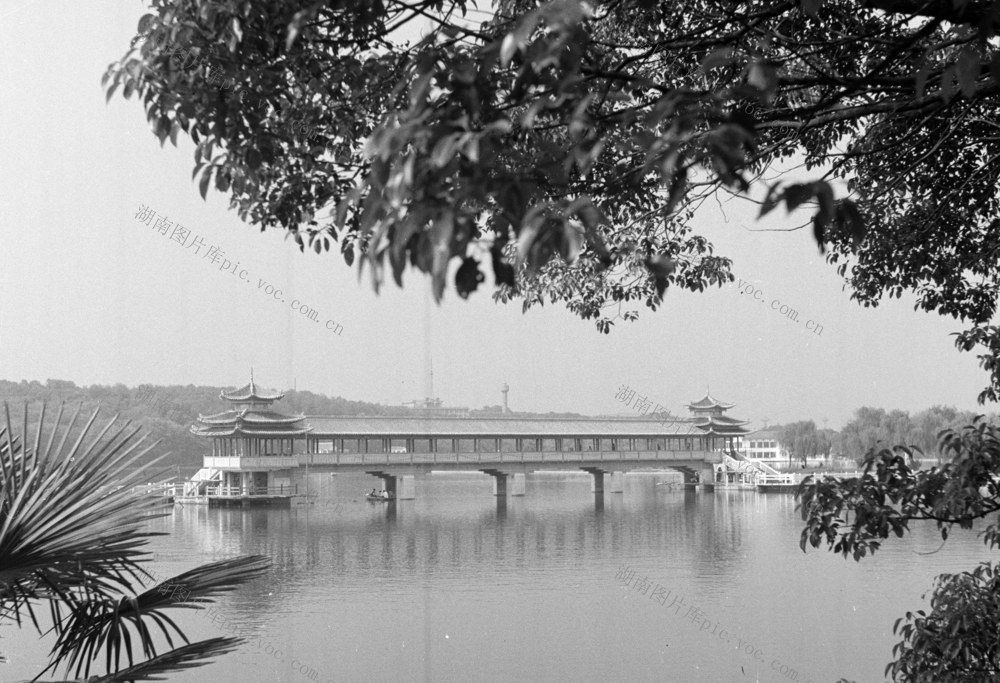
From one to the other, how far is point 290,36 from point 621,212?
Answer: 9.02ft

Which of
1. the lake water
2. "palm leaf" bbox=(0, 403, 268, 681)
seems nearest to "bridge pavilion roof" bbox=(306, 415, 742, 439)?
the lake water

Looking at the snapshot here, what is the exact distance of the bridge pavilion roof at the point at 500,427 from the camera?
33969mm

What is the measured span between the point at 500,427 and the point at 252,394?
9.71m

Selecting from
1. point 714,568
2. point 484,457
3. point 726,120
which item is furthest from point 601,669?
point 484,457

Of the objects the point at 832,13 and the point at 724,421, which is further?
the point at 724,421

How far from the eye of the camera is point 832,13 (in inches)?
139

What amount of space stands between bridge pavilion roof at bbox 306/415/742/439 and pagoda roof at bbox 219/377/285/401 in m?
1.54

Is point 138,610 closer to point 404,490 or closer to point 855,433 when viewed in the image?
point 404,490

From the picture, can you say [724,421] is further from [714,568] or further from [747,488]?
[714,568]

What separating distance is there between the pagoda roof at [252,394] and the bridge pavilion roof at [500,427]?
1.54 m

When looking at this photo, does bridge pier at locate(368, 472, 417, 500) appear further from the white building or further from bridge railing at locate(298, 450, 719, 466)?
the white building

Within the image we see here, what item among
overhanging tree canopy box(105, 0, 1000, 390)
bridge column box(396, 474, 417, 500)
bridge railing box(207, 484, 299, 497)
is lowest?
bridge column box(396, 474, 417, 500)

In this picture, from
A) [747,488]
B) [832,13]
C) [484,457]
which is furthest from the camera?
[747,488]

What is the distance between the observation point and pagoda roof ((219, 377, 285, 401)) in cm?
3331
